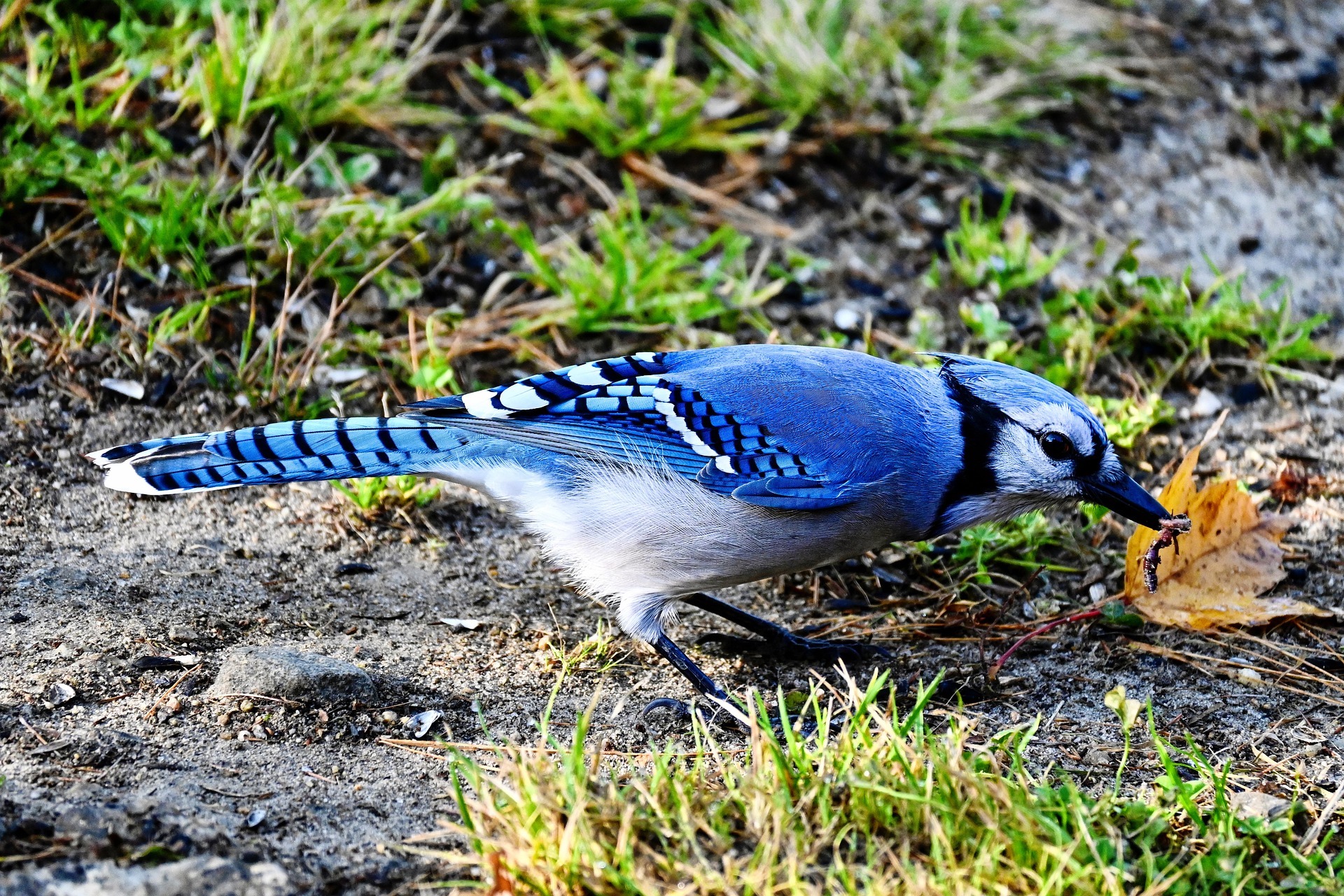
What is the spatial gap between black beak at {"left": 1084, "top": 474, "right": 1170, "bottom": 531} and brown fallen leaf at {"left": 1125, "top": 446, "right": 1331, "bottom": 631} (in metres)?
0.19

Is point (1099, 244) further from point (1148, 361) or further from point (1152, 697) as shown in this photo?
point (1152, 697)

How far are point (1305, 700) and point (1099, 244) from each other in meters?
2.20

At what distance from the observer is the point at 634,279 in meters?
4.46

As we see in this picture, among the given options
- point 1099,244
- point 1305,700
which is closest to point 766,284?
point 1099,244

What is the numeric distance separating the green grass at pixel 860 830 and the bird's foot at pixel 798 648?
84cm

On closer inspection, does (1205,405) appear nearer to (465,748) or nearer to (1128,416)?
(1128,416)

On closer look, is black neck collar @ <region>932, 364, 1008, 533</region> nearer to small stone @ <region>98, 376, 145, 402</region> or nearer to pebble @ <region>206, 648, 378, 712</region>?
pebble @ <region>206, 648, 378, 712</region>

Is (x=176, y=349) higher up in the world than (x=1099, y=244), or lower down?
lower down

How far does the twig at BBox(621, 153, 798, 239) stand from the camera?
504 centimetres

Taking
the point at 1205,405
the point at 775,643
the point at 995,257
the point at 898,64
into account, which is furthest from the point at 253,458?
the point at 898,64

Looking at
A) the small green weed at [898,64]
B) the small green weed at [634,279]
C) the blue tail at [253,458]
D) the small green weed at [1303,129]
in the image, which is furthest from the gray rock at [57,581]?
the small green weed at [1303,129]

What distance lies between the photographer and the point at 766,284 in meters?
4.80

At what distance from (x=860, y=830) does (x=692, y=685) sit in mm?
976

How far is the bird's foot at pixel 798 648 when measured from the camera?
11.2 feet
